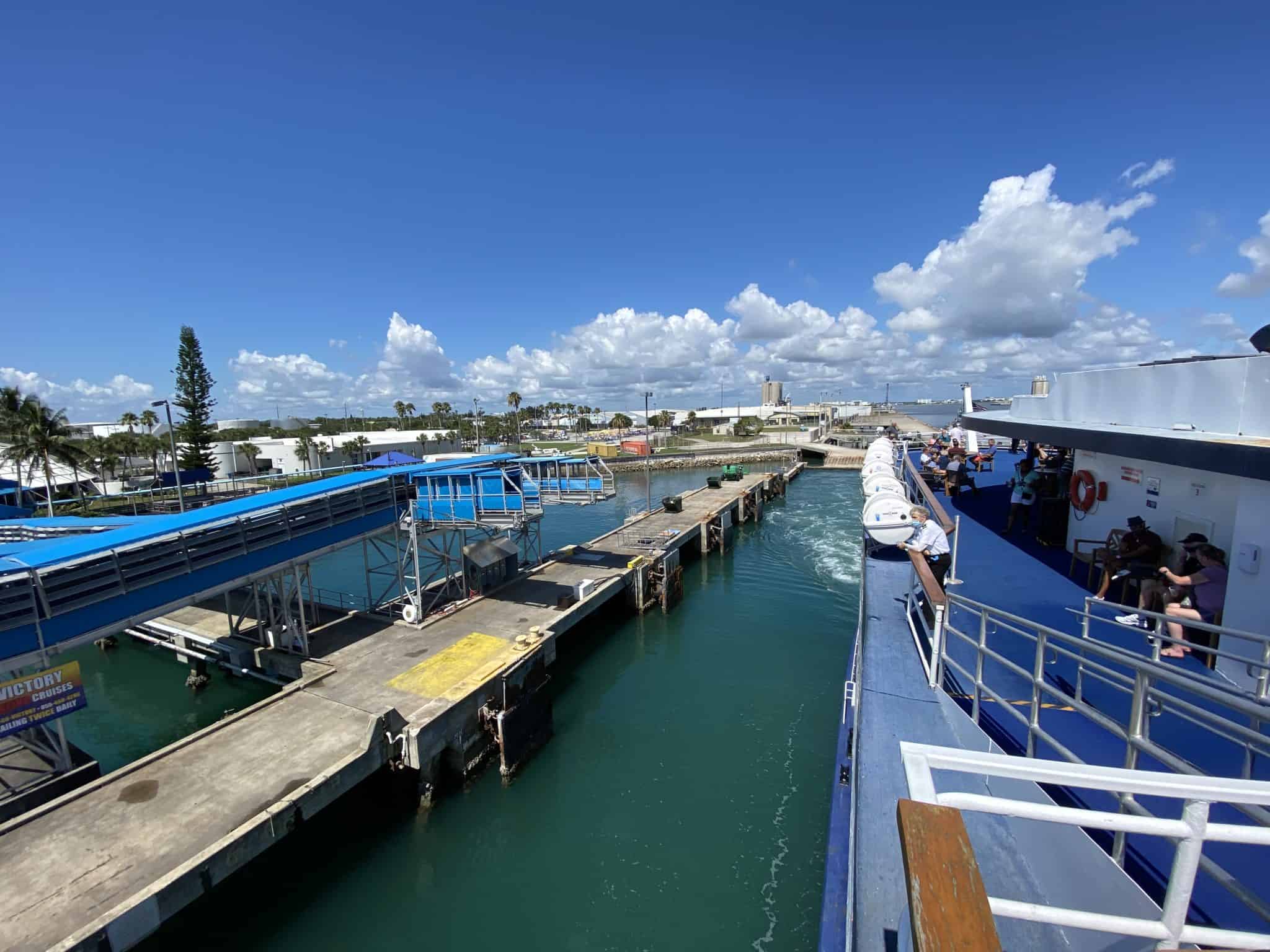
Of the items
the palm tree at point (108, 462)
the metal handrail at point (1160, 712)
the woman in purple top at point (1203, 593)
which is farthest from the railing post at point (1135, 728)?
the palm tree at point (108, 462)

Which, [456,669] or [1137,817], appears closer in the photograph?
[1137,817]

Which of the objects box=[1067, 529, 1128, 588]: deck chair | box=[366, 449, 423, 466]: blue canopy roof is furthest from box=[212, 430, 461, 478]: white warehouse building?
box=[1067, 529, 1128, 588]: deck chair

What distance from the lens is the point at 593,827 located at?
11.8 metres

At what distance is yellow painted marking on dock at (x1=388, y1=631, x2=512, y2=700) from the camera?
45.4 feet

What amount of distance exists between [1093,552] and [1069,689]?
202 inches

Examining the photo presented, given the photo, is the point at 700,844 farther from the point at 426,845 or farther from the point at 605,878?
the point at 426,845

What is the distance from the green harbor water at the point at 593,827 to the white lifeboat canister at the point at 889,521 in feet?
19.2

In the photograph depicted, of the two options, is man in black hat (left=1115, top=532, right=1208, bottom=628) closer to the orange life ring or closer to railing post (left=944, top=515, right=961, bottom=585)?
railing post (left=944, top=515, right=961, bottom=585)

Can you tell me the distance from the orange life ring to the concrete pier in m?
13.2

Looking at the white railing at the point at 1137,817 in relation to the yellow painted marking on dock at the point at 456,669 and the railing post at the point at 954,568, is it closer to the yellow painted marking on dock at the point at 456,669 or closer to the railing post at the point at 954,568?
the railing post at the point at 954,568

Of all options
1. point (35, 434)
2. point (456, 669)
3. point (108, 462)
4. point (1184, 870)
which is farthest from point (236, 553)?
point (108, 462)

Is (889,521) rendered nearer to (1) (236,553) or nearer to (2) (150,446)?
(1) (236,553)

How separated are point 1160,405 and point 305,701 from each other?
18.3 metres

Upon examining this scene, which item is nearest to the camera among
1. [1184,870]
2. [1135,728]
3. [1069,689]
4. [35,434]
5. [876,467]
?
[1184,870]
